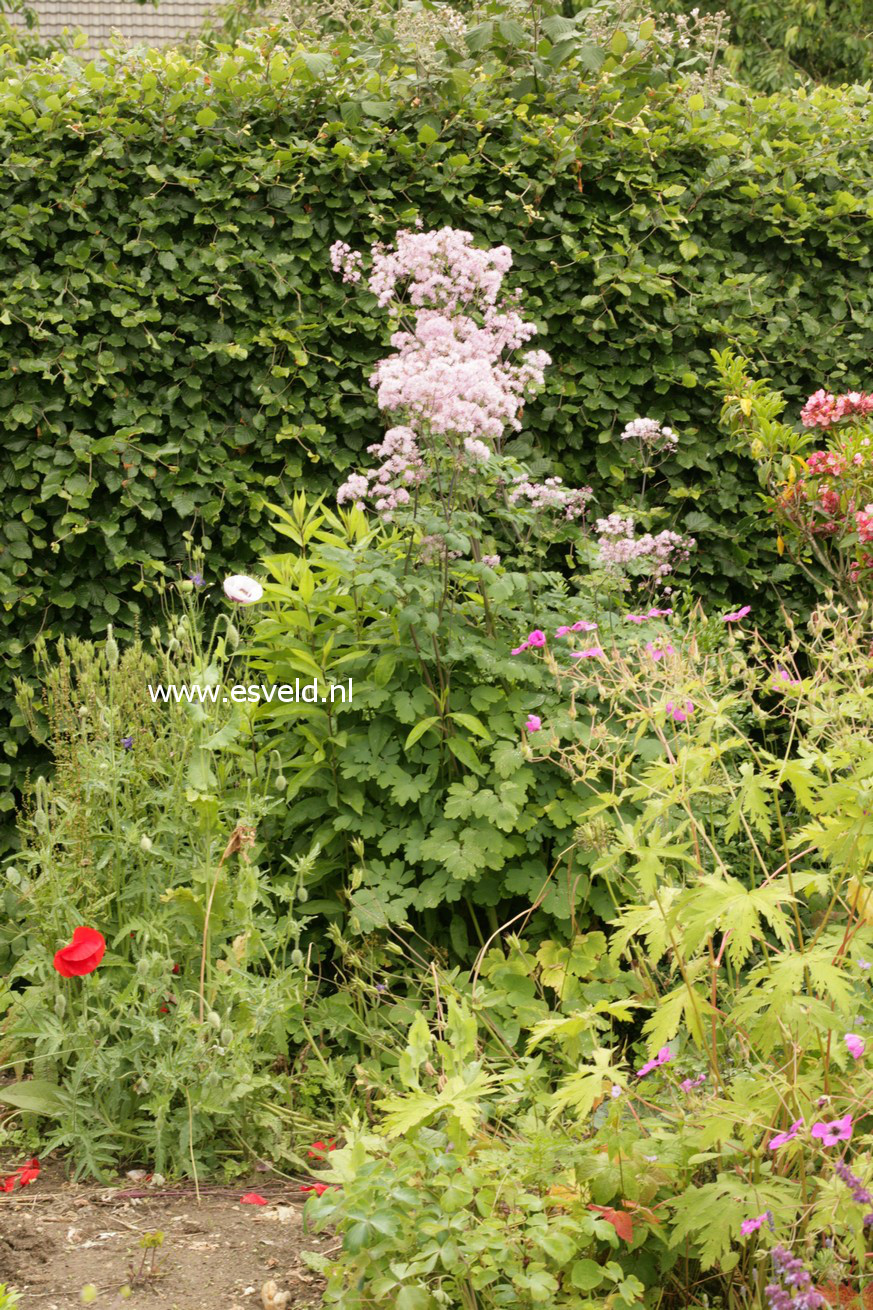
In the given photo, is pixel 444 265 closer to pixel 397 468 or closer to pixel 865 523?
pixel 397 468

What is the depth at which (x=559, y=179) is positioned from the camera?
4.52 meters

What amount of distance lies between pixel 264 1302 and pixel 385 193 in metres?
3.60

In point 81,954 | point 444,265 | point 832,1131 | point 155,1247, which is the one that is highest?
point 444,265

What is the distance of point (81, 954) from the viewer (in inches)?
96.6

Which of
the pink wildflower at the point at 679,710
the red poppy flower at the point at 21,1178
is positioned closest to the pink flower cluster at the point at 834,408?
the pink wildflower at the point at 679,710

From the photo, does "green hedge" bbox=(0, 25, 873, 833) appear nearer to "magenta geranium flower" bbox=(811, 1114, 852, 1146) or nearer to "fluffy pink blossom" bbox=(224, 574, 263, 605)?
"fluffy pink blossom" bbox=(224, 574, 263, 605)

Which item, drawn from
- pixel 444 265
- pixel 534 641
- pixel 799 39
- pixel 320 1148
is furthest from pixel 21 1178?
pixel 799 39

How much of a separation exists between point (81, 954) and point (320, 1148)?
65 centimetres

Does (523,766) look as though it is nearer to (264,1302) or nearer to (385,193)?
(264,1302)

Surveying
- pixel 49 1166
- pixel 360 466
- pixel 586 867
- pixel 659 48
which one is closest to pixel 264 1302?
pixel 49 1166

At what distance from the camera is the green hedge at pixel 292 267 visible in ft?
13.7

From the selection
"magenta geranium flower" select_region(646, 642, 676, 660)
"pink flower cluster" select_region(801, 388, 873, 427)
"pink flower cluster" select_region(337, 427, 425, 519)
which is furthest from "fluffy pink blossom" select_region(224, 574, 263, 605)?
"pink flower cluster" select_region(801, 388, 873, 427)

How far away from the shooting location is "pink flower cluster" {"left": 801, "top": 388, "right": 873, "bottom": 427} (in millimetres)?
4070

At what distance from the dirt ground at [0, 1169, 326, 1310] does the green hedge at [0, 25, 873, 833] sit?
211cm
